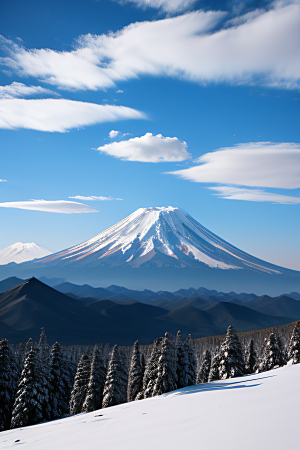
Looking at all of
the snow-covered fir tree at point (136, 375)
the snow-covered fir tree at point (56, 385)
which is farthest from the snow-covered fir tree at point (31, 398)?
the snow-covered fir tree at point (136, 375)

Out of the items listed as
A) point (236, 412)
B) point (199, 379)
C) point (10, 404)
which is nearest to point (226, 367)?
point (199, 379)

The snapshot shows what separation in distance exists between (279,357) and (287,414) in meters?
36.4

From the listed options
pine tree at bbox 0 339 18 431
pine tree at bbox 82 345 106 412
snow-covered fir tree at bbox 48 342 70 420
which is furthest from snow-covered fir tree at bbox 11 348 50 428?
pine tree at bbox 82 345 106 412

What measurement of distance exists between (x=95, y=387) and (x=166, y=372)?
35.8ft

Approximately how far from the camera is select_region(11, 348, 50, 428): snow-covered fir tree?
2778 centimetres

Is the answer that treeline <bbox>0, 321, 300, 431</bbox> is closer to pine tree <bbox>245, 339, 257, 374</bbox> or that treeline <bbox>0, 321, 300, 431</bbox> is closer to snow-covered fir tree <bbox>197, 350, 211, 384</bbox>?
snow-covered fir tree <bbox>197, 350, 211, 384</bbox>

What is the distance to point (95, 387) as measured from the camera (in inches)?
1449

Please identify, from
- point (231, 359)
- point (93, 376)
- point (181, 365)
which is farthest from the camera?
point (93, 376)

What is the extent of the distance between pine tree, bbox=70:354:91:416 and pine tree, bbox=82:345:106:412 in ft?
3.95

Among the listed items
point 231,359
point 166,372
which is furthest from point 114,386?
point 231,359

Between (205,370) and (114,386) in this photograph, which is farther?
(205,370)

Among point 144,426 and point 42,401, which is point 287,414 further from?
point 42,401

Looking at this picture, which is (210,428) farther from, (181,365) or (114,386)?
(114,386)

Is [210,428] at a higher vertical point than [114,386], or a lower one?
higher
